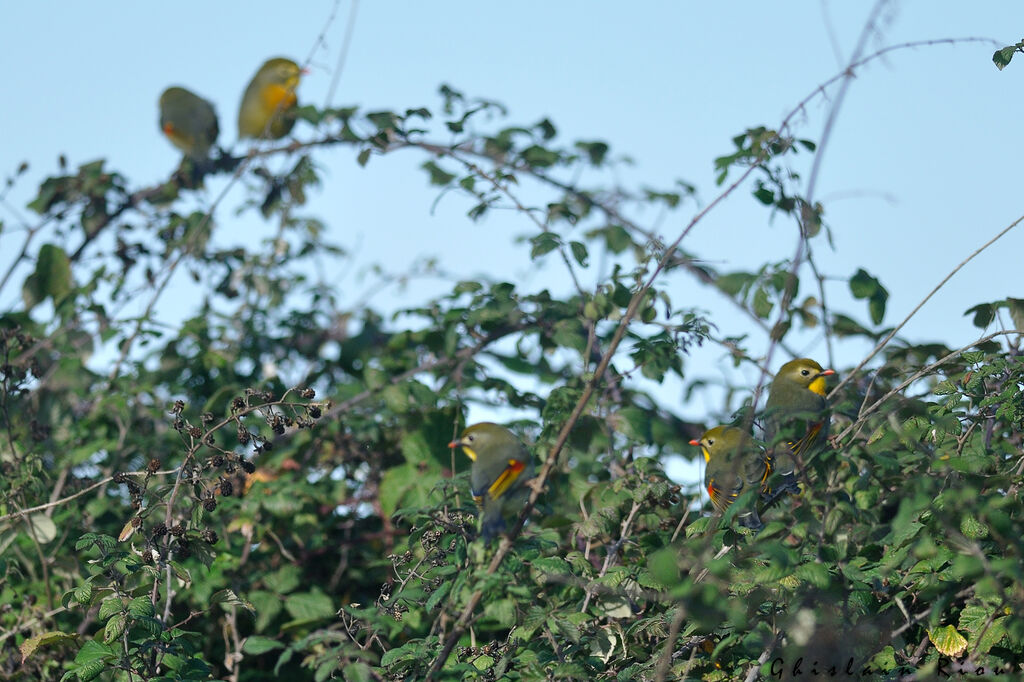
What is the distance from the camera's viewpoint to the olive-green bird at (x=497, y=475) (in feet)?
6.13

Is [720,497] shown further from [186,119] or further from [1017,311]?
[186,119]

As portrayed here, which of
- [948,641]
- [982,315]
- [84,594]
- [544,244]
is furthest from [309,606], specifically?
[982,315]

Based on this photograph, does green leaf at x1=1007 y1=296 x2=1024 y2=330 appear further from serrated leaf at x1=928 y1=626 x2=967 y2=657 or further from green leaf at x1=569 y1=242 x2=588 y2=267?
green leaf at x1=569 y1=242 x2=588 y2=267

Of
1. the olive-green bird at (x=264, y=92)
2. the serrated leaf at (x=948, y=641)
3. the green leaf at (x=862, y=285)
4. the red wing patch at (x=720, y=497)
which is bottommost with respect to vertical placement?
the serrated leaf at (x=948, y=641)

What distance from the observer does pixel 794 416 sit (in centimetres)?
176

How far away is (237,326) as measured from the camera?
445 cm

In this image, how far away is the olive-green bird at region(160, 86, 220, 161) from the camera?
533cm

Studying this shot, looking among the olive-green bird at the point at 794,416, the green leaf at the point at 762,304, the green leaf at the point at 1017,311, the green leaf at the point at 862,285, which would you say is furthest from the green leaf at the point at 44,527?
the green leaf at the point at 1017,311

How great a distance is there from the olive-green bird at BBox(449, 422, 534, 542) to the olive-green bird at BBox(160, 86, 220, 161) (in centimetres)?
369

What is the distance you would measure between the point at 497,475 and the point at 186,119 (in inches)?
167

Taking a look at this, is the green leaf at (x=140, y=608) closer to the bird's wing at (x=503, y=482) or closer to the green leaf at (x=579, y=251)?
the bird's wing at (x=503, y=482)

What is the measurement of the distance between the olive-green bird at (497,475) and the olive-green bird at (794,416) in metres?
0.50

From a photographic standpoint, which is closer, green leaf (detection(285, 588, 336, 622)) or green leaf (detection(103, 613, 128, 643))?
green leaf (detection(103, 613, 128, 643))

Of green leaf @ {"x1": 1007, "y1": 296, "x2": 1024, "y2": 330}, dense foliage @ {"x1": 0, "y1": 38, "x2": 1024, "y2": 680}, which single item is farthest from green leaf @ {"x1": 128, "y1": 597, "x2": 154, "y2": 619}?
green leaf @ {"x1": 1007, "y1": 296, "x2": 1024, "y2": 330}
